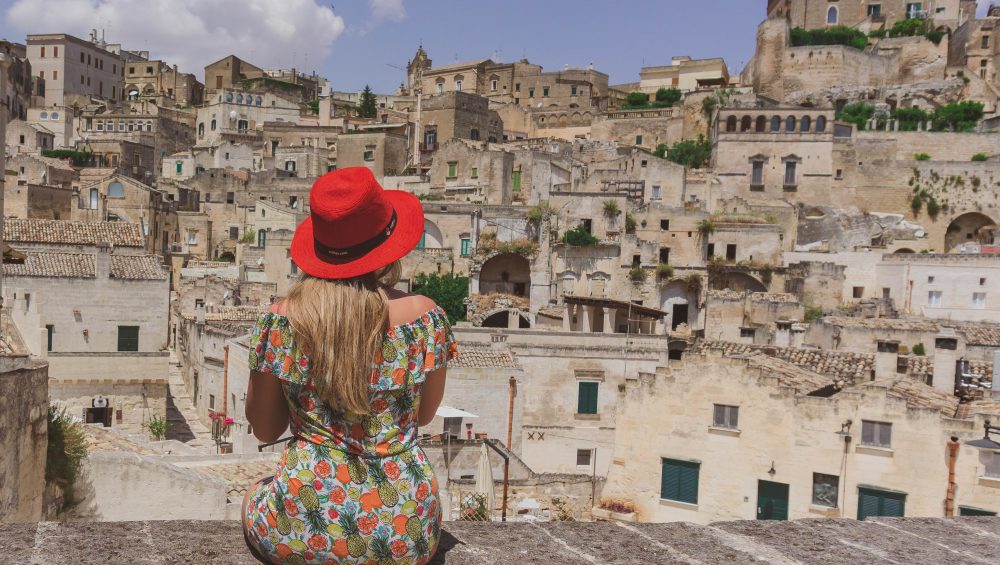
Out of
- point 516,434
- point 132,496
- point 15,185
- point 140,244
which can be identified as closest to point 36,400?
point 132,496

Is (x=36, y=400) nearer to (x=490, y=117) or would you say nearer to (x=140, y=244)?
(x=140, y=244)

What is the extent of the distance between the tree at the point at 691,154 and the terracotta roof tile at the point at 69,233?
112 feet

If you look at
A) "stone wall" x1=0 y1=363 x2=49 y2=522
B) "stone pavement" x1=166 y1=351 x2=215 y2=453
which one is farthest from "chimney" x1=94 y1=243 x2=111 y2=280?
"stone wall" x1=0 y1=363 x2=49 y2=522

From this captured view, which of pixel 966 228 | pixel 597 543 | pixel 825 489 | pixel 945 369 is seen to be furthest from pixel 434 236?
pixel 597 543

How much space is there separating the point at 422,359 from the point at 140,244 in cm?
2672

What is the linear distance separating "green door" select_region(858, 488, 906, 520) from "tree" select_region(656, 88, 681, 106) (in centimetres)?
5037

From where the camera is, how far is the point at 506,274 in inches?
1502

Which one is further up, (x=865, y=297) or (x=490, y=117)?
(x=490, y=117)

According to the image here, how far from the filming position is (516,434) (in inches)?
838

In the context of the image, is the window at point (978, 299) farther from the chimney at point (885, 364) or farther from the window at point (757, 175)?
A: the window at point (757, 175)

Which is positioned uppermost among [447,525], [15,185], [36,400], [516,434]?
[15,185]

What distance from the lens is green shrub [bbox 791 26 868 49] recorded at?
60656 millimetres

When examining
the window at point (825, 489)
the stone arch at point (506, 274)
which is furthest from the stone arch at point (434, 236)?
the window at point (825, 489)

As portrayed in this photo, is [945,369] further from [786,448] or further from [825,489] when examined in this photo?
[786,448]
